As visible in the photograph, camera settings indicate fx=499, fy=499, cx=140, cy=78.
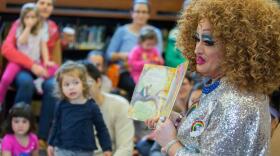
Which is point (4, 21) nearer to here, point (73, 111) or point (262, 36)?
point (73, 111)

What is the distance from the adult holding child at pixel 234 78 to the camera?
1470mm

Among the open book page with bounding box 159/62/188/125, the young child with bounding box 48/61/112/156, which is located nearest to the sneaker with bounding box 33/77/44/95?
the young child with bounding box 48/61/112/156

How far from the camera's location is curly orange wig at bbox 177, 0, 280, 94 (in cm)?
150

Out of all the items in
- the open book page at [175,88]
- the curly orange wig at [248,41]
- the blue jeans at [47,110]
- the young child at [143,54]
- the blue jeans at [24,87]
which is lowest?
the blue jeans at [47,110]

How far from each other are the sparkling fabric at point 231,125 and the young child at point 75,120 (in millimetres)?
1448

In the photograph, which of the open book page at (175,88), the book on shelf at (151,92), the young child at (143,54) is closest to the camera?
the open book page at (175,88)

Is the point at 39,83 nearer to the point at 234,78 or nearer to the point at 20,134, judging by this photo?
the point at 20,134

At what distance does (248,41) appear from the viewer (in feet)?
4.90

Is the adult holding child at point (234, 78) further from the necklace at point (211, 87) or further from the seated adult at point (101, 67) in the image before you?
the seated adult at point (101, 67)

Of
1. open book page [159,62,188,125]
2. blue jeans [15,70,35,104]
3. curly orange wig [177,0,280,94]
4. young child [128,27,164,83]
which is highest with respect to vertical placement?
curly orange wig [177,0,280,94]

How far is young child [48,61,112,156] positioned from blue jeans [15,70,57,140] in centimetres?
129

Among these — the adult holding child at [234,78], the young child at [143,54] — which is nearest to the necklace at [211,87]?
the adult holding child at [234,78]

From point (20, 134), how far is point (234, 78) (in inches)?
Answer: 91.1

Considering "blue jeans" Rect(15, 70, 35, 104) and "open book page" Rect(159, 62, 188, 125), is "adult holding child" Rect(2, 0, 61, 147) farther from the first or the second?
"open book page" Rect(159, 62, 188, 125)
